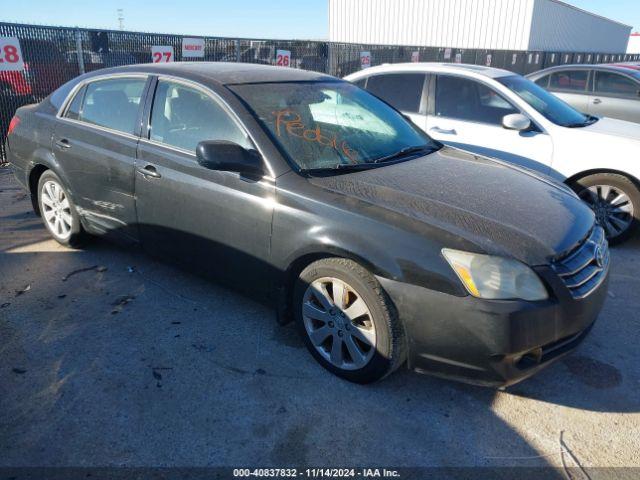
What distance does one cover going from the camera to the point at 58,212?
4.64m

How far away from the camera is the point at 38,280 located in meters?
4.14

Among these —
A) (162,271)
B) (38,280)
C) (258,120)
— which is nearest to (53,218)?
(38,280)

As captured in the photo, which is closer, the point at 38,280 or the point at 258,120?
the point at 258,120

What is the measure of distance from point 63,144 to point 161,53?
6.00 meters

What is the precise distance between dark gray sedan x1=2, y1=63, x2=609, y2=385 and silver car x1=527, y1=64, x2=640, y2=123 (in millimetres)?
6673

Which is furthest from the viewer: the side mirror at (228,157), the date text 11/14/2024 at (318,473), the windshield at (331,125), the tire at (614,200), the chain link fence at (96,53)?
the chain link fence at (96,53)

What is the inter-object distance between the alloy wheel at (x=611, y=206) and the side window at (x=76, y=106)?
4.83 m

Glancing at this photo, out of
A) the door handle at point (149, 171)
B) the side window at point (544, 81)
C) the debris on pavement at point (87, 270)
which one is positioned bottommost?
the debris on pavement at point (87, 270)

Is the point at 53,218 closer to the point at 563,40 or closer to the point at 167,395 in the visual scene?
the point at 167,395

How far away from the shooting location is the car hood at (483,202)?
2.61 meters

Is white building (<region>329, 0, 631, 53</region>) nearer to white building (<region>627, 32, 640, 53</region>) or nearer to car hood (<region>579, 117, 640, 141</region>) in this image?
car hood (<region>579, 117, 640, 141</region>)

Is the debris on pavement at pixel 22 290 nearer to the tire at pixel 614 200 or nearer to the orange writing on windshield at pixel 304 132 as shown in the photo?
the orange writing on windshield at pixel 304 132

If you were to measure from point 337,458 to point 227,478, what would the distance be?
1.69 feet

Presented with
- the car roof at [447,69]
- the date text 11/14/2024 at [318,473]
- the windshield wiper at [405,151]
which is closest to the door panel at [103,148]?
the windshield wiper at [405,151]
